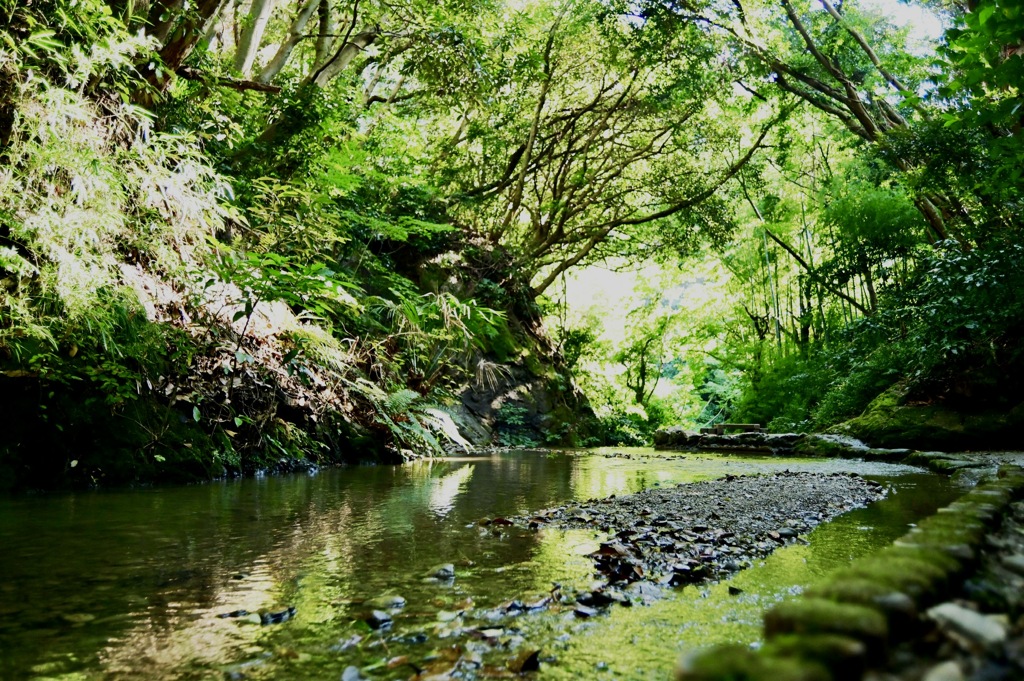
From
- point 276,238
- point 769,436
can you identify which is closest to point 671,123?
point 769,436

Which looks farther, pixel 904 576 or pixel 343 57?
pixel 343 57

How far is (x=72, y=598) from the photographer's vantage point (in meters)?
1.90

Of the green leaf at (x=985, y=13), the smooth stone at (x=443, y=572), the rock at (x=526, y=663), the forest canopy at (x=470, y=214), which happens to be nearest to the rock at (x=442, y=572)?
the smooth stone at (x=443, y=572)

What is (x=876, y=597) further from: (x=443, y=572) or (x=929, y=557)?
(x=443, y=572)

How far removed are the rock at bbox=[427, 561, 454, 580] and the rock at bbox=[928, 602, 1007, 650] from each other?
1524 mm

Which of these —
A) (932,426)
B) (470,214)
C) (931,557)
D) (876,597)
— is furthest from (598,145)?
(876,597)

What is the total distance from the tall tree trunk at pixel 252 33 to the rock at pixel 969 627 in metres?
8.23

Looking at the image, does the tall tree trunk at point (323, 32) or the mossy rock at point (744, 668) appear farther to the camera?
the tall tree trunk at point (323, 32)

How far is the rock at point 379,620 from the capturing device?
1696mm

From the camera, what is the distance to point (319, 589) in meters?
2.05

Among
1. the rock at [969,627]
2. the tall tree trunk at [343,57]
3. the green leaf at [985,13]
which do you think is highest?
the tall tree trunk at [343,57]

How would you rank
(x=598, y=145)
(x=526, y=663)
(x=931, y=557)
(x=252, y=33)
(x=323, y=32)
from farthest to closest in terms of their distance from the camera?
(x=598, y=145)
(x=323, y=32)
(x=252, y=33)
(x=526, y=663)
(x=931, y=557)

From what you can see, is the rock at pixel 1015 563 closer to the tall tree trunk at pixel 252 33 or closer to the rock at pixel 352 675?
the rock at pixel 352 675

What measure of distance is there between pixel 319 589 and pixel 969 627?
174cm
